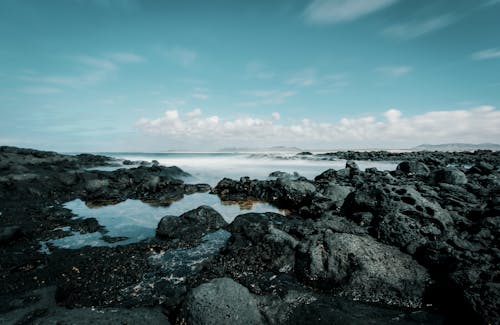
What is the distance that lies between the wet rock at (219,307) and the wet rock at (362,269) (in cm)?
147

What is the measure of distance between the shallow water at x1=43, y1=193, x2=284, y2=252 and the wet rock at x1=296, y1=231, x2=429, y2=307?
14.9 feet

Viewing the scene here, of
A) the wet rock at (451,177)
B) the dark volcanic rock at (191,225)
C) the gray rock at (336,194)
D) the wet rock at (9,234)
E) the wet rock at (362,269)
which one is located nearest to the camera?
the wet rock at (362,269)

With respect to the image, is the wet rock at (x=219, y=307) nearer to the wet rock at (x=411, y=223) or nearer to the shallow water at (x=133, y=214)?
the wet rock at (x=411, y=223)

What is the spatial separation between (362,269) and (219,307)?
2.65 metres

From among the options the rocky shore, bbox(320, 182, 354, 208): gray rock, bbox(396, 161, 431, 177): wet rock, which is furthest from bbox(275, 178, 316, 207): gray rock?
bbox(396, 161, 431, 177): wet rock

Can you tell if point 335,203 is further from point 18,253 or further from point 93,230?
point 18,253

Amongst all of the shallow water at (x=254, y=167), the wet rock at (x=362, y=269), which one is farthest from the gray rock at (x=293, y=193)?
the shallow water at (x=254, y=167)

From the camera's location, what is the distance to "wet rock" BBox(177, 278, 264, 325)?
3.83 m

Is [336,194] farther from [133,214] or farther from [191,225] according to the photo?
[133,214]

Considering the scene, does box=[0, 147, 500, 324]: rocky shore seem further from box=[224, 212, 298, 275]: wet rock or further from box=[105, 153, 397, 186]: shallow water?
box=[105, 153, 397, 186]: shallow water

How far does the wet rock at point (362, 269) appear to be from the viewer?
178 inches

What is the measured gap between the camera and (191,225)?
7855mm

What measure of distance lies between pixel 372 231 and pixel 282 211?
4482 mm

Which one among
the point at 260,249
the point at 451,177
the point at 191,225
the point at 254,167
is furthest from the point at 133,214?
the point at 254,167
